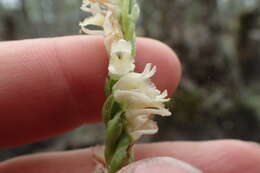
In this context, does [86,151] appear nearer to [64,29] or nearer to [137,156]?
[137,156]

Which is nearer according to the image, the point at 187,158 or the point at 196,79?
the point at 187,158

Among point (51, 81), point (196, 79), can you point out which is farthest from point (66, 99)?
point (196, 79)

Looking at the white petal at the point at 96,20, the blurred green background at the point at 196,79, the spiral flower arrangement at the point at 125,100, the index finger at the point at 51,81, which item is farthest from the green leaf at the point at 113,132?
the blurred green background at the point at 196,79

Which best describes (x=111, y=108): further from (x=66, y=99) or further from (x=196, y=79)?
(x=196, y=79)

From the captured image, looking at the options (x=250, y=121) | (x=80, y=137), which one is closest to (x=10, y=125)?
(x=80, y=137)

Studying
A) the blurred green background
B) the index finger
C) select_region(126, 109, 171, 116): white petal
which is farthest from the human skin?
the blurred green background

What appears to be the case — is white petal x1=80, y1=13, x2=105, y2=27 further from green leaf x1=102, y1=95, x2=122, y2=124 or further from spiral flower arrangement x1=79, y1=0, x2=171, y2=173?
green leaf x1=102, y1=95, x2=122, y2=124
